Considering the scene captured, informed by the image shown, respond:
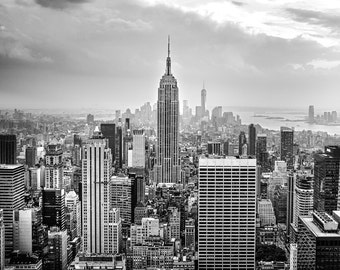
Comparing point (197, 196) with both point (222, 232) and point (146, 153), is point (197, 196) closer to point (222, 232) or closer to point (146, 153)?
point (222, 232)

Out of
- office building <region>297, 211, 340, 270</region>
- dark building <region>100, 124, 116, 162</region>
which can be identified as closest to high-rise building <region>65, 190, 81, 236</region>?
dark building <region>100, 124, 116, 162</region>

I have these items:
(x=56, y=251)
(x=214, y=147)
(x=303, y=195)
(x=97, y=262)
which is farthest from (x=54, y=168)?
(x=303, y=195)

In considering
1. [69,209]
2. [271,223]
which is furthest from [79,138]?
[271,223]

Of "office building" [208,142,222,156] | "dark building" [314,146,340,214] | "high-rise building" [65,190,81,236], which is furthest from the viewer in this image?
"office building" [208,142,222,156]

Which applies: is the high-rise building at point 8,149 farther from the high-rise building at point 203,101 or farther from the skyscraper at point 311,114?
the skyscraper at point 311,114

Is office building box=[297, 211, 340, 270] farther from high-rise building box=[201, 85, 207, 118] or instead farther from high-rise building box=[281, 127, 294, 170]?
high-rise building box=[201, 85, 207, 118]

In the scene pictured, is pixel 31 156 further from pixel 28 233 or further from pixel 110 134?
pixel 28 233
